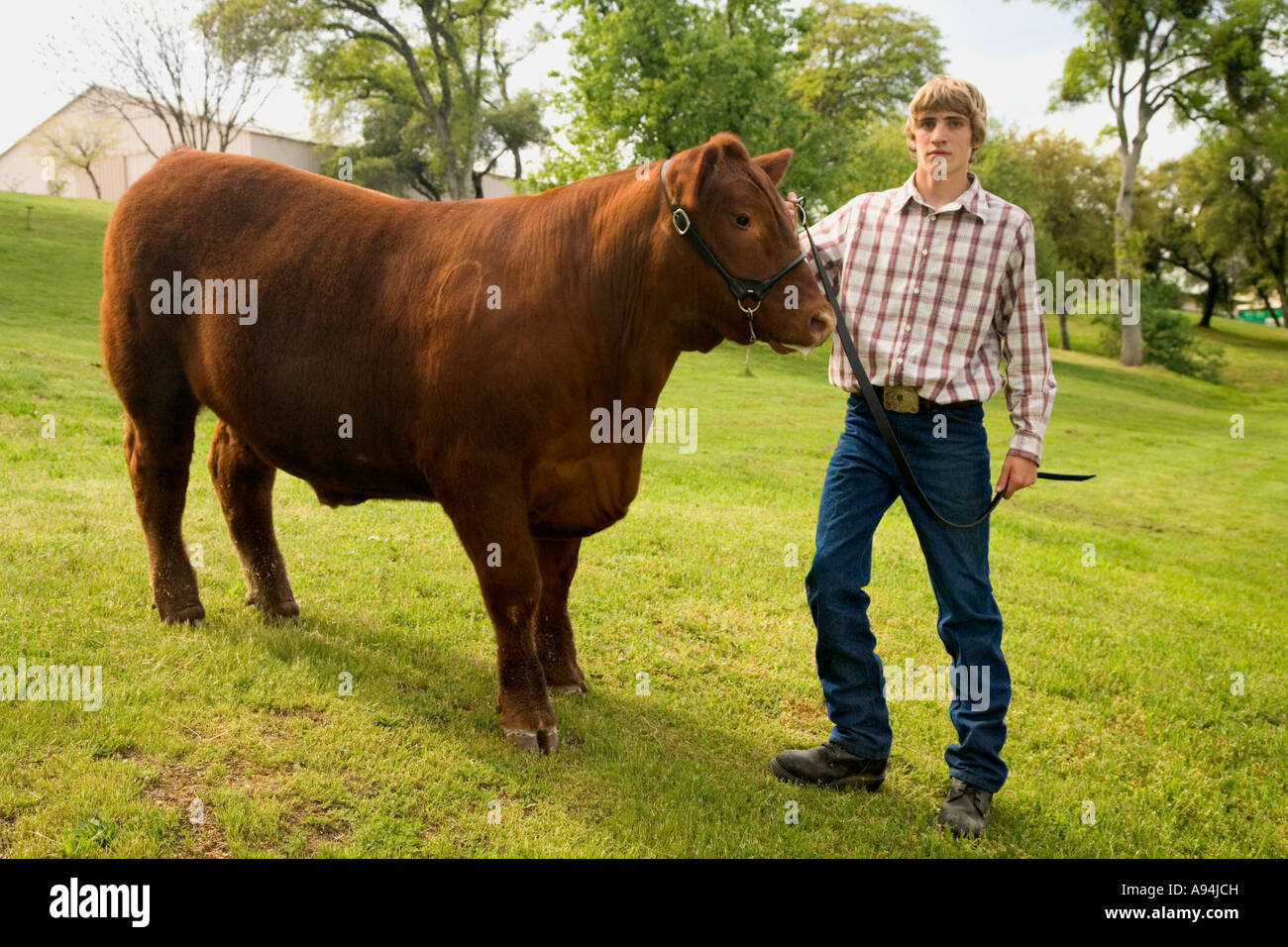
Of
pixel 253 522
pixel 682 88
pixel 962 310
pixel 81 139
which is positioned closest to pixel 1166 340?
pixel 682 88

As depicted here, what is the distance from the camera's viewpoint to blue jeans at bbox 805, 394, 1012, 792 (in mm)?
4086

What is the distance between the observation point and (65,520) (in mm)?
7137

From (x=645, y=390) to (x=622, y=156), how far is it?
2718 centimetres

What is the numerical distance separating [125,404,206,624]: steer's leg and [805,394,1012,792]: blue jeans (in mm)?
3480

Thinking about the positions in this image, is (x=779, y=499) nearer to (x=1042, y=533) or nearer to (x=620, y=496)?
(x=1042, y=533)

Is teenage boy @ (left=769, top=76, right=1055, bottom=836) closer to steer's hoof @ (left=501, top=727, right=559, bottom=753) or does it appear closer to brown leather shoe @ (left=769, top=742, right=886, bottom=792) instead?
brown leather shoe @ (left=769, top=742, right=886, bottom=792)

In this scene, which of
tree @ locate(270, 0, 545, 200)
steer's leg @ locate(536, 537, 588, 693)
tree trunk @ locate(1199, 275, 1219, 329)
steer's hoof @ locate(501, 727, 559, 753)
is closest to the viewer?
steer's hoof @ locate(501, 727, 559, 753)

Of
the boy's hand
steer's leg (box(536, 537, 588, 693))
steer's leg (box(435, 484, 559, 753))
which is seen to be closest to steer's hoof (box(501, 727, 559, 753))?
steer's leg (box(435, 484, 559, 753))

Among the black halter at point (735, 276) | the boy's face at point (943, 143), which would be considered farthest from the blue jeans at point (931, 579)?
the boy's face at point (943, 143)

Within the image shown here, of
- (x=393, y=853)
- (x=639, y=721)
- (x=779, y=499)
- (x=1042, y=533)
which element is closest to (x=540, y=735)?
(x=639, y=721)

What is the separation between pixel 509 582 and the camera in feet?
14.3

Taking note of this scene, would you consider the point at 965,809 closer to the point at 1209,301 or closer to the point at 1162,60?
the point at 1162,60

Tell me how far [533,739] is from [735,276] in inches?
87.9

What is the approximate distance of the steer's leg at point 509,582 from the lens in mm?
4312
